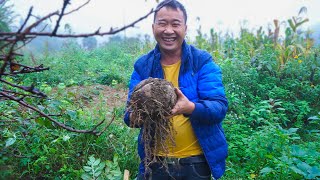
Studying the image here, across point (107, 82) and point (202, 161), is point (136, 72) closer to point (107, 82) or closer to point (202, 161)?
point (202, 161)

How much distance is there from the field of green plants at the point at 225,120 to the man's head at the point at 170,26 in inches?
30.9

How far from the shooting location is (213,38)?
7426 millimetres

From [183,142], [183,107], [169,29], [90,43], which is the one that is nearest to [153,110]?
[183,107]

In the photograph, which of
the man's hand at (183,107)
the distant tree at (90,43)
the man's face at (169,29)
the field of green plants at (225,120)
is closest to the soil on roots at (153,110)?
the man's hand at (183,107)

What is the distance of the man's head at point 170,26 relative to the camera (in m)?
1.96

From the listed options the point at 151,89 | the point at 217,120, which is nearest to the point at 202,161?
the point at 217,120

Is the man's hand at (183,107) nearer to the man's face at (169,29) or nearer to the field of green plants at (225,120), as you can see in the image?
the man's face at (169,29)

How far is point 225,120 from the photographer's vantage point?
392cm

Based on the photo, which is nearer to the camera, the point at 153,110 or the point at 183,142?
the point at 153,110

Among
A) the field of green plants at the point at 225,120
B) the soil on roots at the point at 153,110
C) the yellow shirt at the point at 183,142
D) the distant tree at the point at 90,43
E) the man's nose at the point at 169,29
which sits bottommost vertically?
the distant tree at the point at 90,43

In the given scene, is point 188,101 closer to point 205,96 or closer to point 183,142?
point 205,96

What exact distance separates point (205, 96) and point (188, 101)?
149mm

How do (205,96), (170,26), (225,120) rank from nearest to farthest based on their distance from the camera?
(205,96)
(170,26)
(225,120)

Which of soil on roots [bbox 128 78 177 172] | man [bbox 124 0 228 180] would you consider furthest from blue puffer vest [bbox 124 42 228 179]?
soil on roots [bbox 128 78 177 172]
